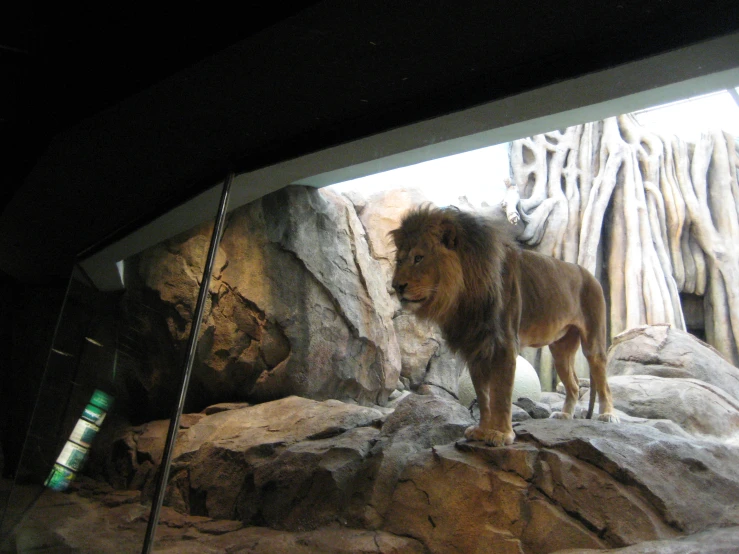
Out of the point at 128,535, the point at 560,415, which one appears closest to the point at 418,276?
the point at 560,415

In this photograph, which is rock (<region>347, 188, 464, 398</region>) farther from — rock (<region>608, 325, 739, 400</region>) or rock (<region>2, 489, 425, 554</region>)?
rock (<region>2, 489, 425, 554</region>)

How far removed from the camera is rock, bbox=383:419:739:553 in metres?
2.06

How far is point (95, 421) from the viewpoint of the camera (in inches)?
103

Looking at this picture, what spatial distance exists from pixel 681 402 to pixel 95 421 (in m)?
2.81

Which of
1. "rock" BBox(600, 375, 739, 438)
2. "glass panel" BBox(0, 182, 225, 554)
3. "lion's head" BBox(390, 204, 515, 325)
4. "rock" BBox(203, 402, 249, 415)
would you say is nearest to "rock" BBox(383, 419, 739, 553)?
"rock" BBox(600, 375, 739, 438)

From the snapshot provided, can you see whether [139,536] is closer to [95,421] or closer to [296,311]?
[95,421]

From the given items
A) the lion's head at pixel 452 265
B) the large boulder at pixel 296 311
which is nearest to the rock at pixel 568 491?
the lion's head at pixel 452 265

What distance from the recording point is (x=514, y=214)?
2.90 meters

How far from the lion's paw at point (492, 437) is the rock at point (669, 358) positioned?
0.76m

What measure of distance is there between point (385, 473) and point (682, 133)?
6.25ft

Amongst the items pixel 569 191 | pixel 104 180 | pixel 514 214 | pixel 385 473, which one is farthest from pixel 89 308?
pixel 569 191

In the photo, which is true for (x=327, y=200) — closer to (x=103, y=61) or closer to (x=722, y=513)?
(x=103, y=61)

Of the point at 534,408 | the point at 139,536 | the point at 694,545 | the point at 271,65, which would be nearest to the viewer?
the point at 271,65

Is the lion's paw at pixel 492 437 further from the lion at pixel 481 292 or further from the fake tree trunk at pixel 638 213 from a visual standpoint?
the fake tree trunk at pixel 638 213
